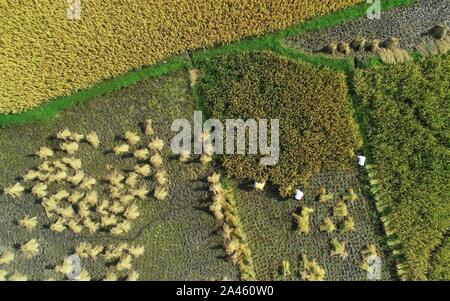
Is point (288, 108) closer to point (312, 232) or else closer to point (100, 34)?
point (312, 232)

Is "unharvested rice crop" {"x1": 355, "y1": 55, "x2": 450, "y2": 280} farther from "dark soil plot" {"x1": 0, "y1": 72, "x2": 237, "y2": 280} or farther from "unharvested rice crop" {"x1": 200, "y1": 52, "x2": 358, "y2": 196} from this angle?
"dark soil plot" {"x1": 0, "y1": 72, "x2": 237, "y2": 280}

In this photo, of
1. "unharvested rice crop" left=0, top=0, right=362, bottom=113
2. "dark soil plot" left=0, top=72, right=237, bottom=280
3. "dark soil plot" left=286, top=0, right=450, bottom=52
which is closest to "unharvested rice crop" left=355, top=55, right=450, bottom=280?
"dark soil plot" left=286, top=0, right=450, bottom=52

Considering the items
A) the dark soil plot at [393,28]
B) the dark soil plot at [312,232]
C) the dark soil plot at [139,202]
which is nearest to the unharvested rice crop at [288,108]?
the dark soil plot at [312,232]

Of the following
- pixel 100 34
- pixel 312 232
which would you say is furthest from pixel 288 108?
pixel 100 34

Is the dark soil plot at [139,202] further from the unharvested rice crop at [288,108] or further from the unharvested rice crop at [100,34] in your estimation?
the unharvested rice crop at [288,108]
